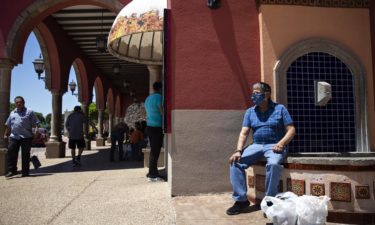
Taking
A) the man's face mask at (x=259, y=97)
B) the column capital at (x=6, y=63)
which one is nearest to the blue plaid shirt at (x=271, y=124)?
the man's face mask at (x=259, y=97)

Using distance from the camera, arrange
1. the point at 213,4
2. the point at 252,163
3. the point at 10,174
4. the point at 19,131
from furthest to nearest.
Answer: the point at 10,174, the point at 19,131, the point at 213,4, the point at 252,163

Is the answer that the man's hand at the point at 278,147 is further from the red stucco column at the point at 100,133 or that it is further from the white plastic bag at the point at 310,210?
the red stucco column at the point at 100,133

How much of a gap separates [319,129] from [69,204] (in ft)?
12.3

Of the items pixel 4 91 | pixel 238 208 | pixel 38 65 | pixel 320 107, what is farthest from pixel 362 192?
pixel 38 65

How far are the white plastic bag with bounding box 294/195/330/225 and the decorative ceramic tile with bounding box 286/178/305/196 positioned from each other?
1.49 feet

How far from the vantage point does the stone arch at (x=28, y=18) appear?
8875 mm

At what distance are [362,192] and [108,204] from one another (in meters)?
3.04

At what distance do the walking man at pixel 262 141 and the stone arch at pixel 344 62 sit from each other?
3.58ft

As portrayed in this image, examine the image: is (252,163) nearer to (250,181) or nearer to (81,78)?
(250,181)

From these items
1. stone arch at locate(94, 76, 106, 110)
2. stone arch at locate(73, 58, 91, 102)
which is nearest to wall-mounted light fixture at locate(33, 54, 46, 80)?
stone arch at locate(73, 58, 91, 102)

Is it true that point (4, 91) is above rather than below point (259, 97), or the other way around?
above

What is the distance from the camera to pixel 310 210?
11.3 feet

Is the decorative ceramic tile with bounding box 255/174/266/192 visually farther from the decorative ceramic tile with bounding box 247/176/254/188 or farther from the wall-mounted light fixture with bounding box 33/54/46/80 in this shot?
the wall-mounted light fixture with bounding box 33/54/46/80

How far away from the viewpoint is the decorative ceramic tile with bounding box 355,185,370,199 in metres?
3.79
